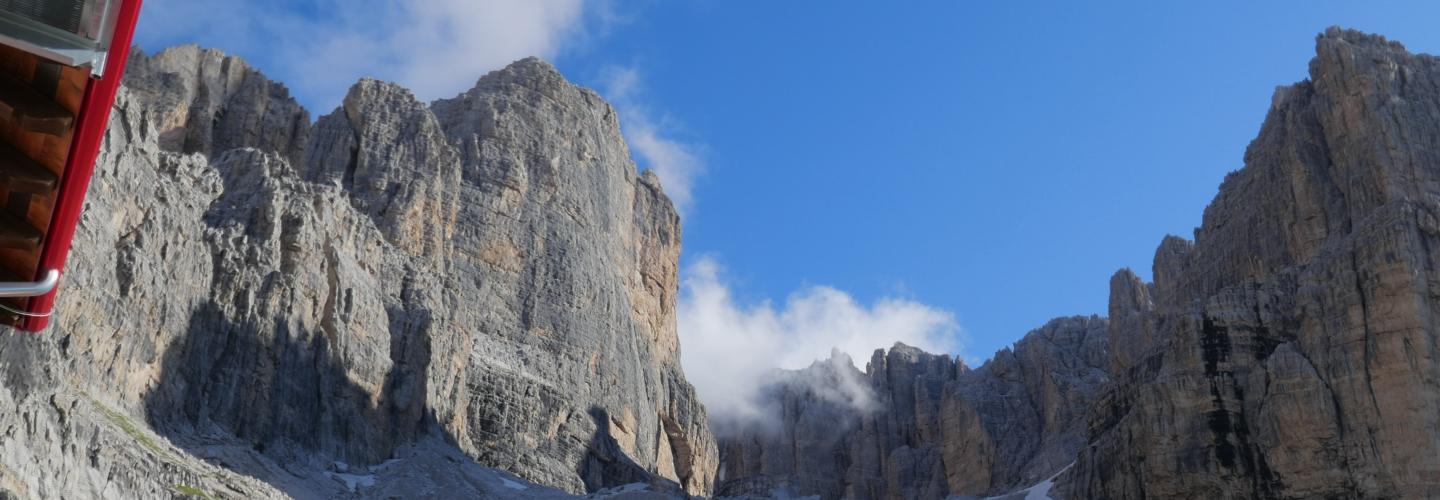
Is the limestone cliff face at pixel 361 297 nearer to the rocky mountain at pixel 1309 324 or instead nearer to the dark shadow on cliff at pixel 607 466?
the dark shadow on cliff at pixel 607 466

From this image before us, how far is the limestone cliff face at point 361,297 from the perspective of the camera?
6969 centimetres

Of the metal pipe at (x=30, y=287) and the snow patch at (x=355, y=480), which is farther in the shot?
the snow patch at (x=355, y=480)

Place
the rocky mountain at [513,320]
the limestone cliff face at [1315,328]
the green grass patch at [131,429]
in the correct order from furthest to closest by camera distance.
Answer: the limestone cliff face at [1315,328] → the rocky mountain at [513,320] → the green grass patch at [131,429]

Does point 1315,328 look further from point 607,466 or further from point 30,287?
point 30,287

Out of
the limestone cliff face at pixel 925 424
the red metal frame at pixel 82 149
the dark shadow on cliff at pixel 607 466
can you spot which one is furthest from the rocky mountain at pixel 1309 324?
the red metal frame at pixel 82 149

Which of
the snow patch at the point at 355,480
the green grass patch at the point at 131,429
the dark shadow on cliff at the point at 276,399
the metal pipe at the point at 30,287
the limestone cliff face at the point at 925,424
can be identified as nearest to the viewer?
the metal pipe at the point at 30,287

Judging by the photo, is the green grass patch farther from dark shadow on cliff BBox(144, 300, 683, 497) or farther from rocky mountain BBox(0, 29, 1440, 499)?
dark shadow on cliff BBox(144, 300, 683, 497)

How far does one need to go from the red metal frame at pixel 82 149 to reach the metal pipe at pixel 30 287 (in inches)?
4.6

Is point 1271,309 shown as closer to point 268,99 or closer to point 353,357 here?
point 353,357

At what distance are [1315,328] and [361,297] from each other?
184ft

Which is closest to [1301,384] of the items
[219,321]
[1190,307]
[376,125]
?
[1190,307]

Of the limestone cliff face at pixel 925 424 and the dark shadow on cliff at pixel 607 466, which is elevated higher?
the limestone cliff face at pixel 925 424

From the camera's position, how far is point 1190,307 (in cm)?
9381

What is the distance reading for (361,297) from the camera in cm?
9069
